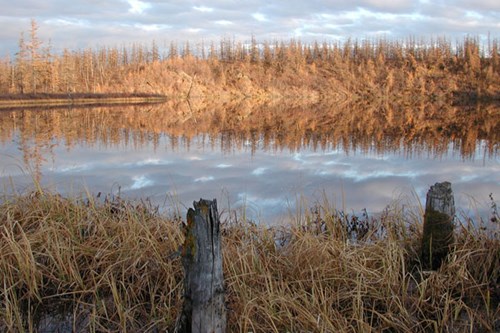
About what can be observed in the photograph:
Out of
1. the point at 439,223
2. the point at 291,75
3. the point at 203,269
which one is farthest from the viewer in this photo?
the point at 291,75

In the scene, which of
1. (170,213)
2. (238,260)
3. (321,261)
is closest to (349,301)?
(321,261)

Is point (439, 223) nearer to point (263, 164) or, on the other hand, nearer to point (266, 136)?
point (263, 164)

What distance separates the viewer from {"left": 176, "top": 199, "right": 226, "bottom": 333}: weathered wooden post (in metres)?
2.84

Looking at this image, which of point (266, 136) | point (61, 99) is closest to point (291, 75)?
point (61, 99)

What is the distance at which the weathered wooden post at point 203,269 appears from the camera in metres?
2.84

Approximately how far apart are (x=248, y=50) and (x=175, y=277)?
90622mm

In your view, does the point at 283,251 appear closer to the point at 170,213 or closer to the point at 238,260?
the point at 238,260

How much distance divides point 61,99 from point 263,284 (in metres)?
45.4

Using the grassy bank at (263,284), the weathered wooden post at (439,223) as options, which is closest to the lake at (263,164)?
the grassy bank at (263,284)

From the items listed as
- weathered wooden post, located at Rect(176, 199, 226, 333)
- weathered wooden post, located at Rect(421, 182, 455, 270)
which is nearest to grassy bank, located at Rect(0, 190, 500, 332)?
weathered wooden post, located at Rect(421, 182, 455, 270)

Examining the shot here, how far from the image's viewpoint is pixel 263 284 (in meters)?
3.82

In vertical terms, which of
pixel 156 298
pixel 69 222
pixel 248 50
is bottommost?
pixel 156 298

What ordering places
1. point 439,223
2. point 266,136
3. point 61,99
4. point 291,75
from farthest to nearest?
1. point 291,75
2. point 61,99
3. point 266,136
4. point 439,223

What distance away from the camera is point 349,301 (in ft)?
12.4
